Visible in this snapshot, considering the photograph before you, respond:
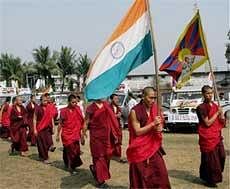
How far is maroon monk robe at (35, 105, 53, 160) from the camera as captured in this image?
11875 millimetres

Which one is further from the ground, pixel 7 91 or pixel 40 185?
pixel 7 91

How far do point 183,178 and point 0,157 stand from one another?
564 cm

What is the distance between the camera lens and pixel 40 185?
8945mm

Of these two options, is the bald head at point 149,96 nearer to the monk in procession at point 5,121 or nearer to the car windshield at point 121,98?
the monk in procession at point 5,121

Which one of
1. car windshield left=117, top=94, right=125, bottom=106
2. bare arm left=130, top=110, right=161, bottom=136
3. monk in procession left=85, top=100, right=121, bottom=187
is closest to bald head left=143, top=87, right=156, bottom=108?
bare arm left=130, top=110, right=161, bottom=136

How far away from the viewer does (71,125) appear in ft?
34.7

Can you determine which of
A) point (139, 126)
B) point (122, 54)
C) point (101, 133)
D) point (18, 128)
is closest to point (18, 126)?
point (18, 128)

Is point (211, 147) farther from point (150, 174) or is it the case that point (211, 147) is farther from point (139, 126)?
point (139, 126)

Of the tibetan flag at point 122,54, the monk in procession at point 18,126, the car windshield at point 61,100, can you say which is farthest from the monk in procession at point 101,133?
the car windshield at point 61,100

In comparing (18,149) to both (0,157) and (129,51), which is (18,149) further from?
(129,51)

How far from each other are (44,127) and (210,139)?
491cm

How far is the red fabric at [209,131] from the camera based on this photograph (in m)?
8.32

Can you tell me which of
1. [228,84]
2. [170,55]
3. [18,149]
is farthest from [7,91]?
[228,84]

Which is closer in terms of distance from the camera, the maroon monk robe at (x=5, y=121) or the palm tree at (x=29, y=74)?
the maroon monk robe at (x=5, y=121)
